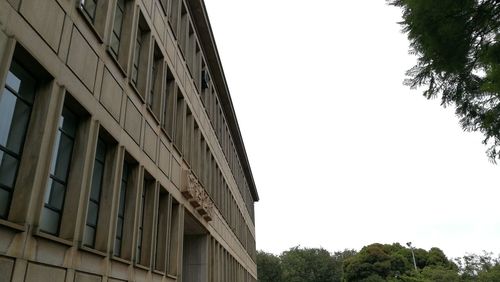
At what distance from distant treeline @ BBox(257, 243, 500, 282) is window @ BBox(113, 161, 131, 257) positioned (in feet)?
138

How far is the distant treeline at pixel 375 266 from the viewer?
49062mm

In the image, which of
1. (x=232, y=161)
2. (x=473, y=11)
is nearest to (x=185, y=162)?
(x=473, y=11)

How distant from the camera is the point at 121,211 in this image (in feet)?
34.0

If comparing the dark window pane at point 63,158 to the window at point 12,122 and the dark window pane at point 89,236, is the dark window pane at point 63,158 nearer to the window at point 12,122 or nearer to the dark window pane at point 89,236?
the window at point 12,122

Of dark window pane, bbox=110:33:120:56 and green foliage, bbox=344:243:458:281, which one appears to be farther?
green foliage, bbox=344:243:458:281

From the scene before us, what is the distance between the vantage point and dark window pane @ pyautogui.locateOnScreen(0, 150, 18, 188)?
6.06 metres

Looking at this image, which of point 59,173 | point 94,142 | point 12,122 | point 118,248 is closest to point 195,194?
point 118,248

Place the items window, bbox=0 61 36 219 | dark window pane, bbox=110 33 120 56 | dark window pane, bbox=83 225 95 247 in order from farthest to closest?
dark window pane, bbox=110 33 120 56
dark window pane, bbox=83 225 95 247
window, bbox=0 61 36 219

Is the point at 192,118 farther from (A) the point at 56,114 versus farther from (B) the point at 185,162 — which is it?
(A) the point at 56,114

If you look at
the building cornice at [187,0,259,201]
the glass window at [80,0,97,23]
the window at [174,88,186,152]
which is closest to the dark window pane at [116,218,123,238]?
→ the glass window at [80,0,97,23]

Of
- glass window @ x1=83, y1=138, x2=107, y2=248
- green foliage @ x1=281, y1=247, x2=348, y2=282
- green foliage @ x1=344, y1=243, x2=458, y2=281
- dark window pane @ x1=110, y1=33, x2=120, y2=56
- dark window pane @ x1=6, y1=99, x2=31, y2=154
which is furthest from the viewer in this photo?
green foliage @ x1=281, y1=247, x2=348, y2=282

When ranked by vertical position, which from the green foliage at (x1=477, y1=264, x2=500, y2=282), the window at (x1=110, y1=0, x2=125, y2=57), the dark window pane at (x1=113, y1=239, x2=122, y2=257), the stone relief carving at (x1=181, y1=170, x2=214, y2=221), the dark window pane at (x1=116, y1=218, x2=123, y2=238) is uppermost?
the window at (x1=110, y1=0, x2=125, y2=57)

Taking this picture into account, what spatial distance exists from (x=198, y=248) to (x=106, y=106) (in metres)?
12.8

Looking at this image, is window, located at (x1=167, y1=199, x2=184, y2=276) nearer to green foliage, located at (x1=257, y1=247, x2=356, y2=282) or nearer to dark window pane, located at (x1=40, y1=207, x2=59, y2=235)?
dark window pane, located at (x1=40, y1=207, x2=59, y2=235)
